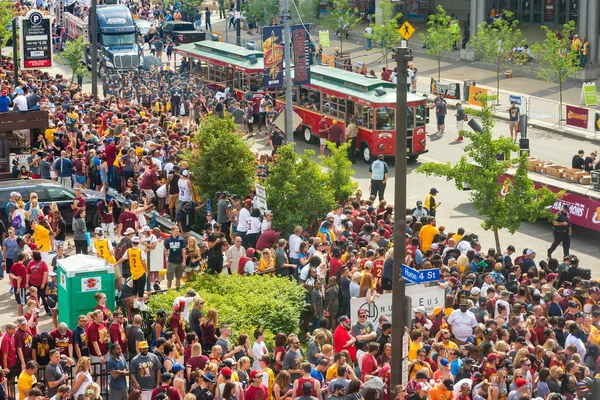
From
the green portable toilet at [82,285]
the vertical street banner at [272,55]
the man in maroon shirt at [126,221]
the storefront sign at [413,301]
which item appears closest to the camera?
the storefront sign at [413,301]

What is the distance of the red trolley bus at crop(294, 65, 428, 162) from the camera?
36188mm

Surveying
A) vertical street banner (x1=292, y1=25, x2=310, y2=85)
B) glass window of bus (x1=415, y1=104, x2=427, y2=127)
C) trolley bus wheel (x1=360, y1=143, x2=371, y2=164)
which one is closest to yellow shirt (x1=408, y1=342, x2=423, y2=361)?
vertical street banner (x1=292, y1=25, x2=310, y2=85)

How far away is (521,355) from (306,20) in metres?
55.2

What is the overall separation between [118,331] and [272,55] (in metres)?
16.7

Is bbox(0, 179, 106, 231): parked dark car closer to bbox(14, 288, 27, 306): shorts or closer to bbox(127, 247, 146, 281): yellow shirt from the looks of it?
bbox(14, 288, 27, 306): shorts

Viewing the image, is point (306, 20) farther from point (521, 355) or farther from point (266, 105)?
point (521, 355)

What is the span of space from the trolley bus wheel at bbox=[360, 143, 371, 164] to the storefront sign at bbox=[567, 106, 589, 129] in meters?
9.74

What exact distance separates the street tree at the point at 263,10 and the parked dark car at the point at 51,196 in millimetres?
41891

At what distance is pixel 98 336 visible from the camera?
691 inches

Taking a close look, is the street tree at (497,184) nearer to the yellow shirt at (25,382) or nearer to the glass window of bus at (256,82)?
the yellow shirt at (25,382)

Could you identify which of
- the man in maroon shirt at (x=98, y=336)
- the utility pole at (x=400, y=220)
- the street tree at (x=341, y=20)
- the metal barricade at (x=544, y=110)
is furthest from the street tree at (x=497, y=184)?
the street tree at (x=341, y=20)

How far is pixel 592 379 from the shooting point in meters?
16.5

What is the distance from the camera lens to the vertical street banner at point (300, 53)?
107 feet

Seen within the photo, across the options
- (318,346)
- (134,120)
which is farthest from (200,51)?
(318,346)
